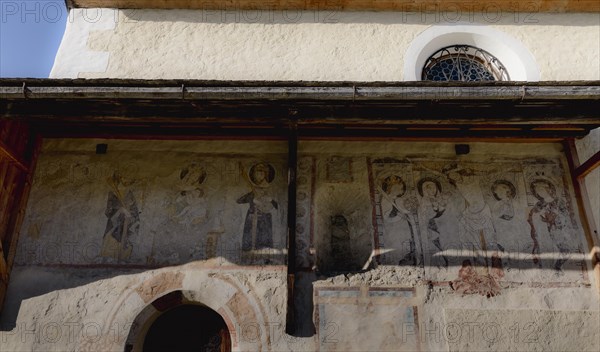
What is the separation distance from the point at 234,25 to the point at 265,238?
108 inches

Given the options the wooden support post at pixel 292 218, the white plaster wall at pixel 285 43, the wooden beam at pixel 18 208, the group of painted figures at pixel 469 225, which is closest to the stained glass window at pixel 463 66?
the white plaster wall at pixel 285 43

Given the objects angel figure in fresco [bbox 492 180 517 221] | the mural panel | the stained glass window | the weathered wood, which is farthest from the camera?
the stained glass window

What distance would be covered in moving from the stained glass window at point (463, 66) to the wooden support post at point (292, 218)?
6.99 feet

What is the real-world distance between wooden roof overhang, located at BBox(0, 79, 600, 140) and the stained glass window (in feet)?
5.26

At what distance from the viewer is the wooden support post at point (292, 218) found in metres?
5.39

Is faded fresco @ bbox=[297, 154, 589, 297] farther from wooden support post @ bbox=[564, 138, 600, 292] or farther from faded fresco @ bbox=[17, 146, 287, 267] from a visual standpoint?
faded fresco @ bbox=[17, 146, 287, 267]

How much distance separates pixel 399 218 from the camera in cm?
597

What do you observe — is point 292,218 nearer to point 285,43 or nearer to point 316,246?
point 316,246

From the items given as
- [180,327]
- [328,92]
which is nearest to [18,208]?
[180,327]

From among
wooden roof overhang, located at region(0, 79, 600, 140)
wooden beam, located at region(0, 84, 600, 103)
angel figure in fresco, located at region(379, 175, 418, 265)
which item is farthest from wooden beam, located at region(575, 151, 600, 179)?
angel figure in fresco, located at region(379, 175, 418, 265)

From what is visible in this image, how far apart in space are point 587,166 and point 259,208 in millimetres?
3270

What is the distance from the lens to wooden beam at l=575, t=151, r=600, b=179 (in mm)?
5836

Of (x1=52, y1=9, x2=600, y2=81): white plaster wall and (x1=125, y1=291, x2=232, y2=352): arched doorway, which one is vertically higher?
(x1=52, y1=9, x2=600, y2=81): white plaster wall

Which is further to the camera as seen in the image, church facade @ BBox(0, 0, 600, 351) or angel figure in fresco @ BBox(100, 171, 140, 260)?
angel figure in fresco @ BBox(100, 171, 140, 260)
